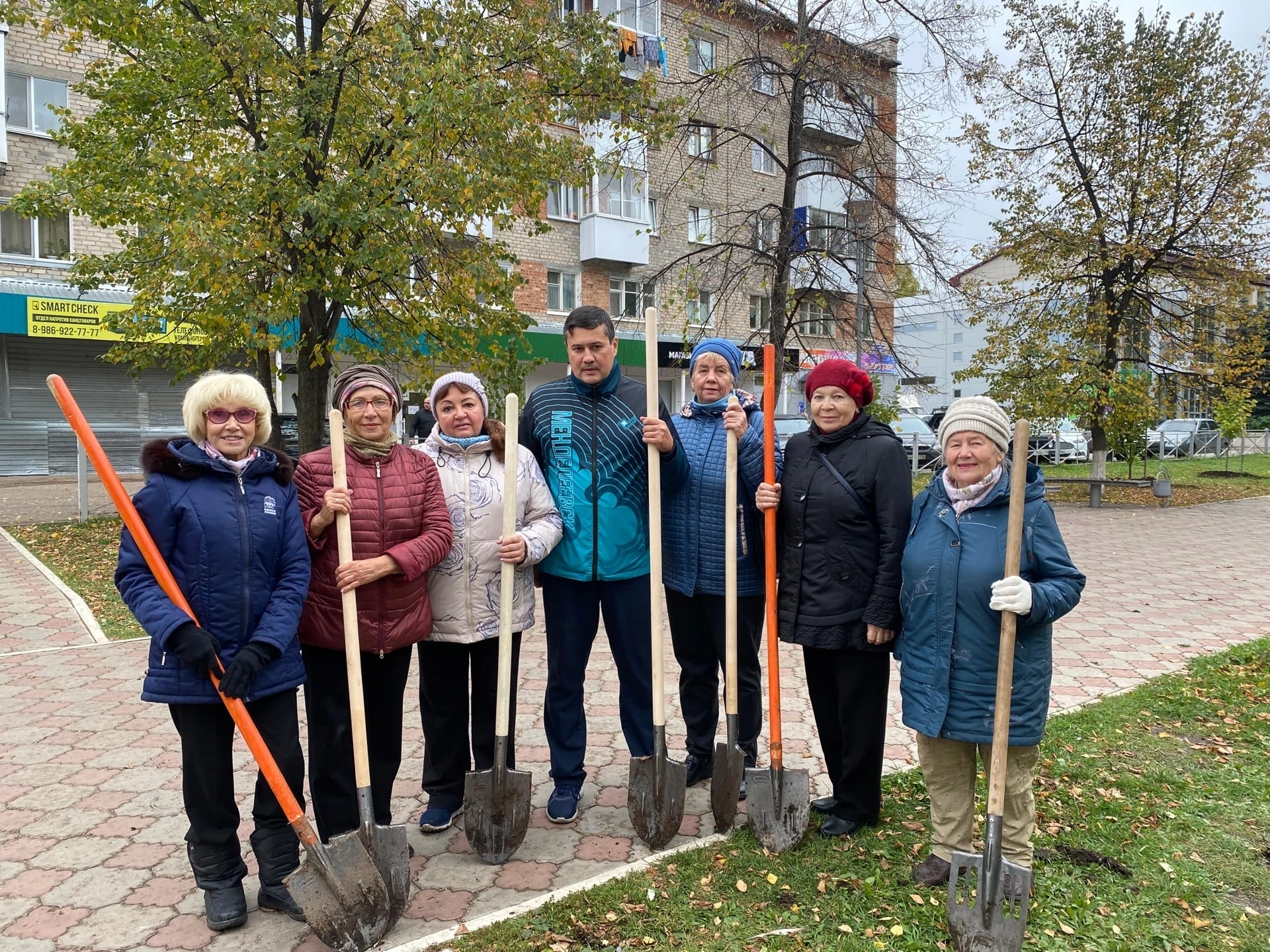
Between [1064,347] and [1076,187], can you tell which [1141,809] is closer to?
[1064,347]

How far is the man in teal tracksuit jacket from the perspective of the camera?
3486mm

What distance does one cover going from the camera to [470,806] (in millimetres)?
3217

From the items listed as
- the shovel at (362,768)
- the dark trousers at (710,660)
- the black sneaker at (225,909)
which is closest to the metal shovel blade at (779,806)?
the dark trousers at (710,660)

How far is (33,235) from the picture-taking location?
58.9 ft

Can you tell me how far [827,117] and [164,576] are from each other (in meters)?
10.8

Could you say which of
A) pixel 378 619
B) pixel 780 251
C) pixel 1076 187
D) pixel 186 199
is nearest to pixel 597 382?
pixel 378 619

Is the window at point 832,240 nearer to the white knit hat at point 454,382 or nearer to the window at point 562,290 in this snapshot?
the white knit hat at point 454,382

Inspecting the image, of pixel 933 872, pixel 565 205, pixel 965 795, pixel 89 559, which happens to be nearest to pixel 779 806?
pixel 933 872

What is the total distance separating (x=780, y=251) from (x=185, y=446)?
9.14 meters

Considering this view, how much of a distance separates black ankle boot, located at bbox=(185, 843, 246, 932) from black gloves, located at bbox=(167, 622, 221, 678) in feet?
2.42

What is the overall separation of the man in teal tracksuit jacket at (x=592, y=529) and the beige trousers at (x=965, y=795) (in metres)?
1.17

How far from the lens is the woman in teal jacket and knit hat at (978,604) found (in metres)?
2.77

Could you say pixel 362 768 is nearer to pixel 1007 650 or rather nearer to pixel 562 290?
pixel 1007 650

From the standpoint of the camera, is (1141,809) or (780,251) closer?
(1141,809)
